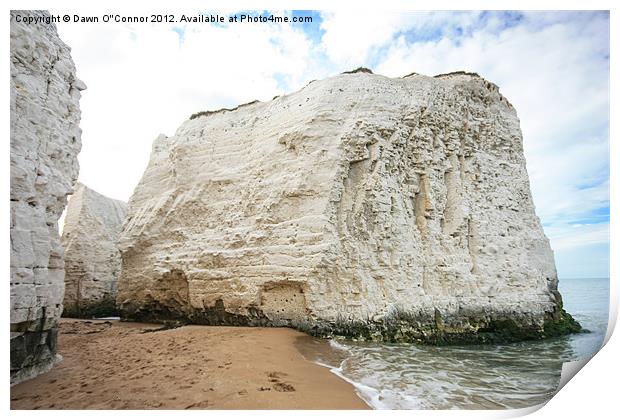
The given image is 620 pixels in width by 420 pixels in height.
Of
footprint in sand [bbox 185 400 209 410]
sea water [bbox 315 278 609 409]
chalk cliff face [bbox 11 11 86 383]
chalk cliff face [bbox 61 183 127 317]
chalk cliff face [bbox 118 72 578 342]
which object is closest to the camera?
footprint in sand [bbox 185 400 209 410]

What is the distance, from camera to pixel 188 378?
4.43 meters

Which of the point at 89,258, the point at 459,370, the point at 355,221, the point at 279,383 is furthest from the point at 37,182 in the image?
the point at 89,258

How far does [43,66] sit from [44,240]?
208cm

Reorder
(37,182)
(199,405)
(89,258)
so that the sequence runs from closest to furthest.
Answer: (199,405), (37,182), (89,258)

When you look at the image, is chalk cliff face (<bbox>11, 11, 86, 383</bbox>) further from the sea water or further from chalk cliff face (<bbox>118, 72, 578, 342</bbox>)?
chalk cliff face (<bbox>118, 72, 578, 342</bbox>)

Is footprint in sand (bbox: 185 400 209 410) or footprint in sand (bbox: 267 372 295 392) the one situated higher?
footprint in sand (bbox: 267 372 295 392)

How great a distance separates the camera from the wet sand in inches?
154

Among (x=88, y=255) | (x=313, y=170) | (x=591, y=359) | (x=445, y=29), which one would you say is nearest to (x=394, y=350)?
(x=591, y=359)

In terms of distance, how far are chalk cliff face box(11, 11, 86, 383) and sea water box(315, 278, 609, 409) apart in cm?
336

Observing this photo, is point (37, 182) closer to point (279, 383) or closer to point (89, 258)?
point (279, 383)

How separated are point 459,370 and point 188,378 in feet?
11.5

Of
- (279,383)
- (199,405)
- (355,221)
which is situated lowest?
A: (199,405)

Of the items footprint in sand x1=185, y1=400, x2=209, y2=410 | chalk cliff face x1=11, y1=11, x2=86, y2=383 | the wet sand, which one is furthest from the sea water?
chalk cliff face x1=11, y1=11, x2=86, y2=383

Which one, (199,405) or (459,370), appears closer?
(199,405)
